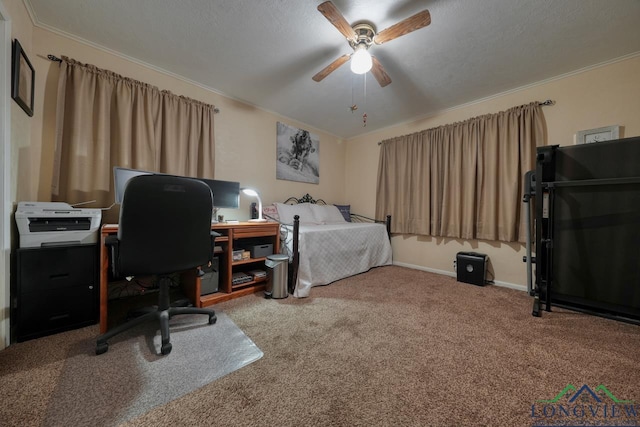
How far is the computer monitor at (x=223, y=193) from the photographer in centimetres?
236

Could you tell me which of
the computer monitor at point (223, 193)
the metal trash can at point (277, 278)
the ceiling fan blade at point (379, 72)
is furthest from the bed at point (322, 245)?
the ceiling fan blade at point (379, 72)

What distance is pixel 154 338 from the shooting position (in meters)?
1.50

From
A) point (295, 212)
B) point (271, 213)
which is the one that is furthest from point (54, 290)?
point (295, 212)

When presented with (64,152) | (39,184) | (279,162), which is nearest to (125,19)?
(64,152)

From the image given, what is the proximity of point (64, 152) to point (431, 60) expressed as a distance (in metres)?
3.44

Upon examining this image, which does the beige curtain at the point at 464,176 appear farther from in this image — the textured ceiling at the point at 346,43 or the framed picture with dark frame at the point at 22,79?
the framed picture with dark frame at the point at 22,79

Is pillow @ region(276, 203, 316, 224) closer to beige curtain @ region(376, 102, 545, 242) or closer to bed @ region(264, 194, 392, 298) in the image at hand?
bed @ region(264, 194, 392, 298)

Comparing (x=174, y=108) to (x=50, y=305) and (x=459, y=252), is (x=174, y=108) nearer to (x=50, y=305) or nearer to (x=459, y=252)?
(x=50, y=305)

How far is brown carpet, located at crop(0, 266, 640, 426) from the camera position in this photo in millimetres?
941

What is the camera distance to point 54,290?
4.87 ft

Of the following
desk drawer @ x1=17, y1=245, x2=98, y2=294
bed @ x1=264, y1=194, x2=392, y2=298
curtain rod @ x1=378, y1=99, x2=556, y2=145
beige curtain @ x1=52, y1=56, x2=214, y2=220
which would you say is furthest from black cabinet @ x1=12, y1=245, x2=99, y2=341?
curtain rod @ x1=378, y1=99, x2=556, y2=145

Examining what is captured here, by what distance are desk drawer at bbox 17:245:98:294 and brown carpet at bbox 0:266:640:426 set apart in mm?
350

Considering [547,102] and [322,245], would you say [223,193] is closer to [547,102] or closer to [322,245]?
[322,245]

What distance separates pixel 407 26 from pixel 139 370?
2700 millimetres
